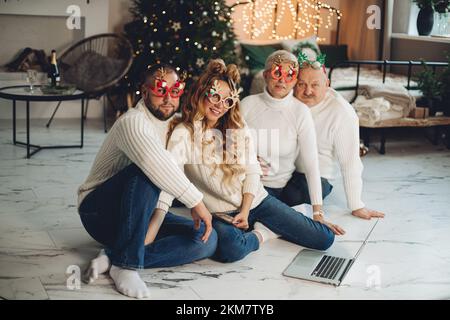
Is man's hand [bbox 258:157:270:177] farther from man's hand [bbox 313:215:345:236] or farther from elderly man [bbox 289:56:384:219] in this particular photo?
man's hand [bbox 313:215:345:236]

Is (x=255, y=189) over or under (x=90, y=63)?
under

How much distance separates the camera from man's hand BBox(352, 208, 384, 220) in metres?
3.60

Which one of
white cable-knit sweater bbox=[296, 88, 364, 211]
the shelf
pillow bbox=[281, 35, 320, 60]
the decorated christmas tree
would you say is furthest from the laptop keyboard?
the shelf

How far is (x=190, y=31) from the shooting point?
5660 mm

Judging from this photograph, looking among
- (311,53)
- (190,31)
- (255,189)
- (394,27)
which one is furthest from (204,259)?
(394,27)

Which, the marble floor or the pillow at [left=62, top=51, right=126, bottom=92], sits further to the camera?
the pillow at [left=62, top=51, right=126, bottom=92]

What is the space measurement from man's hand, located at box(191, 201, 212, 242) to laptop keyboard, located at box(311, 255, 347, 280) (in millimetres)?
474

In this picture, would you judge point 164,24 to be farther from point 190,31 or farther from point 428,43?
point 428,43

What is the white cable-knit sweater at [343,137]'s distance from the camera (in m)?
3.53

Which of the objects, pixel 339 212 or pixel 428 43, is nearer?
pixel 339 212
